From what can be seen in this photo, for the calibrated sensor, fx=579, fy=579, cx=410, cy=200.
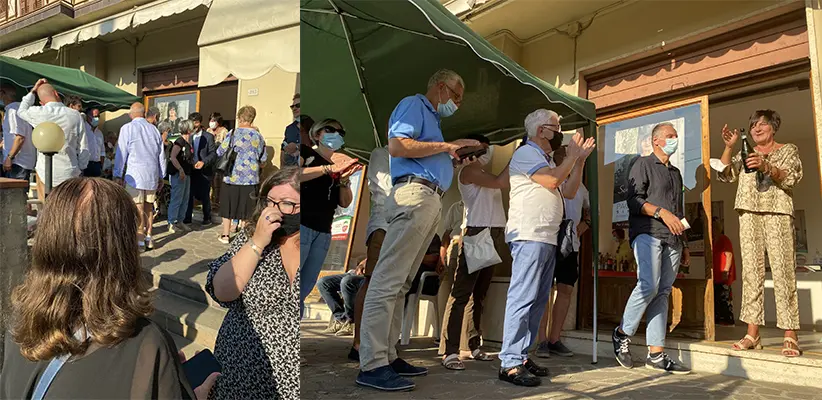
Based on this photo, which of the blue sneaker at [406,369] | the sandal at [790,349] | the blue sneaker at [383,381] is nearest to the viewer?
the blue sneaker at [383,381]

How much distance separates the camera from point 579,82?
5.47m

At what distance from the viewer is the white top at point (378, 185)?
105 inches

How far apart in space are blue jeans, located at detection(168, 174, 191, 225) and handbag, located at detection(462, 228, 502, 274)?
2.21 metres

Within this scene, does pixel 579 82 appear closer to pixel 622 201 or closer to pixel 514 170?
pixel 622 201

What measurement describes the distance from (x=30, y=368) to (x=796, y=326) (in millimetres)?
4228

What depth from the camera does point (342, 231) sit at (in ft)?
7.11

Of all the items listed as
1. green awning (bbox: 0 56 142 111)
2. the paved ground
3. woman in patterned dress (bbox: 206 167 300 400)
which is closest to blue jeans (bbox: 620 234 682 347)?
the paved ground

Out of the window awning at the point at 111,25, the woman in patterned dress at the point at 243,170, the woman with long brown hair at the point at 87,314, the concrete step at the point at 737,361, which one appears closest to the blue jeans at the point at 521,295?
the concrete step at the point at 737,361

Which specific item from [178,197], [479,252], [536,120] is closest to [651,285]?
[479,252]

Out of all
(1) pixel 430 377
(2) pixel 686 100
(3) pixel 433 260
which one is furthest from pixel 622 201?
(1) pixel 430 377

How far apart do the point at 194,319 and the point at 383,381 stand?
1.26 m

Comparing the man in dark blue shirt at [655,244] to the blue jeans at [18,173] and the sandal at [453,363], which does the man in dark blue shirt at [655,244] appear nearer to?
the sandal at [453,363]

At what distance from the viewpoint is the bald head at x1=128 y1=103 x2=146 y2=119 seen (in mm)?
2004

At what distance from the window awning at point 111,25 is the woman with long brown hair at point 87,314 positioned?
920 millimetres
